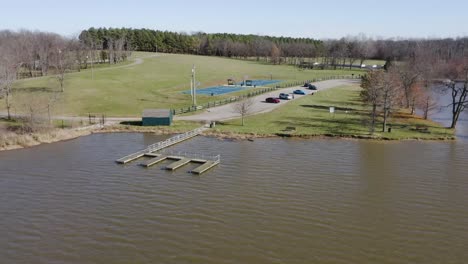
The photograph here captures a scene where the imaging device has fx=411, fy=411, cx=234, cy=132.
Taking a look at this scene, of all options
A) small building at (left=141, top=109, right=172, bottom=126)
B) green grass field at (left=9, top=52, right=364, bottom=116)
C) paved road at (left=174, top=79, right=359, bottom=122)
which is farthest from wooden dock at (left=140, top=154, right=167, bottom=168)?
green grass field at (left=9, top=52, right=364, bottom=116)

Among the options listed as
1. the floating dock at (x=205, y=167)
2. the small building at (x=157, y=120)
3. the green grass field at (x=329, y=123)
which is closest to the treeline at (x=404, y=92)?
the green grass field at (x=329, y=123)

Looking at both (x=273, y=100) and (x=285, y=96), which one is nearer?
(x=273, y=100)

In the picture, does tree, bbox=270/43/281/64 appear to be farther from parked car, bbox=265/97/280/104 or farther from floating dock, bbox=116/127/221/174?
floating dock, bbox=116/127/221/174

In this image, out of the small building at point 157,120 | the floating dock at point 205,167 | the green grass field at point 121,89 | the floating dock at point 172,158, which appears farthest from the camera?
the green grass field at point 121,89

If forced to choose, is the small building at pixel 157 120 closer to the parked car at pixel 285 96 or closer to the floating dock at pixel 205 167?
A: the floating dock at pixel 205 167

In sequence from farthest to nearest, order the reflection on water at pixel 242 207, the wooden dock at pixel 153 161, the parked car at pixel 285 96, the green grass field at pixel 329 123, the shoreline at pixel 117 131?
the parked car at pixel 285 96 < the green grass field at pixel 329 123 < the shoreline at pixel 117 131 < the wooden dock at pixel 153 161 < the reflection on water at pixel 242 207

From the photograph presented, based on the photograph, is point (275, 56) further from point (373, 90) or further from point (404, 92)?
point (373, 90)

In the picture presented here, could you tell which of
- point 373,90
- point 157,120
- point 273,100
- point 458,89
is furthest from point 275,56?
point 157,120
